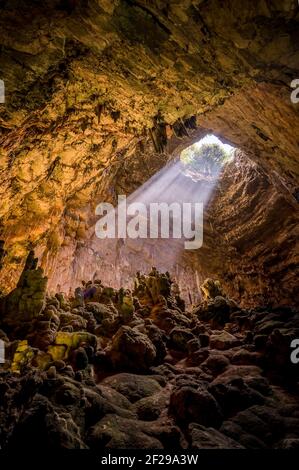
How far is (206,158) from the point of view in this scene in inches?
836

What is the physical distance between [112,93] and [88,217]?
6.80 meters

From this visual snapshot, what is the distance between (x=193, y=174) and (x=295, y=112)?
44.0 feet

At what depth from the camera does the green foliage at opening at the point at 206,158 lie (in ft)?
Result: 66.9

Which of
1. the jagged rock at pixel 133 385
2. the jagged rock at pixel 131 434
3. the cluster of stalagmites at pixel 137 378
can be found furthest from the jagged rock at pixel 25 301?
the jagged rock at pixel 131 434

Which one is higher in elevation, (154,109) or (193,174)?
(193,174)

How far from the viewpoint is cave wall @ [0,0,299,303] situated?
4895 mm

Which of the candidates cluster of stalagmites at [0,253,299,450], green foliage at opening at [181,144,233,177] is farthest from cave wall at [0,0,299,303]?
green foliage at opening at [181,144,233,177]

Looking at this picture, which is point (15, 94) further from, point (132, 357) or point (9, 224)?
point (132, 357)

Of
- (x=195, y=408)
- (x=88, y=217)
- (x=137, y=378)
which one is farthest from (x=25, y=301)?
(x=88, y=217)

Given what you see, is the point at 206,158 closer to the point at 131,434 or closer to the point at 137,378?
the point at 137,378

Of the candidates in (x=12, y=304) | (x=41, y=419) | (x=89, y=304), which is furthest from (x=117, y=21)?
(x=89, y=304)
